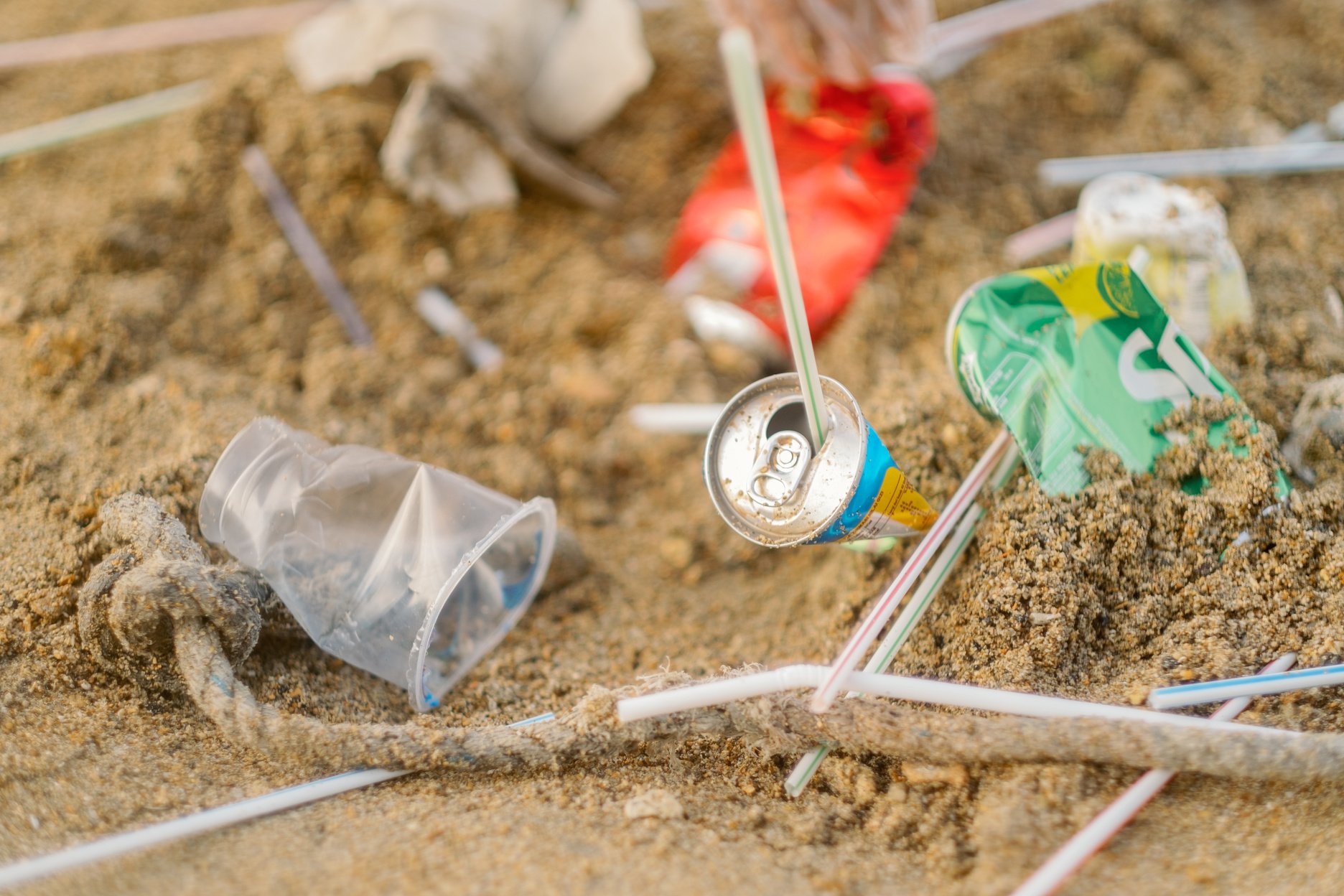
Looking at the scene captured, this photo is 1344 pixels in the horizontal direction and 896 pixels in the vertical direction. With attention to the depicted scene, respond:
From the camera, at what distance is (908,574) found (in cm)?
108

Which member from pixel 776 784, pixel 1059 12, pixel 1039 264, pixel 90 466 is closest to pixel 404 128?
pixel 90 466

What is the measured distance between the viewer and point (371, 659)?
1202 mm

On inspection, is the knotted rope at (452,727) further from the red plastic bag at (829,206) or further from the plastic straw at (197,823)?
the red plastic bag at (829,206)

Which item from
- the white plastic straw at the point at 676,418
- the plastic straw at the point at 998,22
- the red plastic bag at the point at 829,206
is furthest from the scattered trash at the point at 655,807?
the plastic straw at the point at 998,22

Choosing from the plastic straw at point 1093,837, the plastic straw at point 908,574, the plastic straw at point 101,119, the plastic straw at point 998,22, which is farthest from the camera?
the plastic straw at point 998,22

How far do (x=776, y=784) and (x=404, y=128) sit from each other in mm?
1429

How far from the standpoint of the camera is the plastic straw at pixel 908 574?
945 millimetres

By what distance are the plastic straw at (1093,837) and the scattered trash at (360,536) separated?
700 millimetres

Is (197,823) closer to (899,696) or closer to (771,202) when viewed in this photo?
(899,696)

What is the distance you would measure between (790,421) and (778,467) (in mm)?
68

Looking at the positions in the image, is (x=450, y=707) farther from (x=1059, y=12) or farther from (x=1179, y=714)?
(x=1059, y=12)

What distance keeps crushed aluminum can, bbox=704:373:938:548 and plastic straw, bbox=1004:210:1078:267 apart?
2.98ft

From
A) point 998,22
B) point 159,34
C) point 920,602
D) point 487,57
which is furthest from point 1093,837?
point 159,34

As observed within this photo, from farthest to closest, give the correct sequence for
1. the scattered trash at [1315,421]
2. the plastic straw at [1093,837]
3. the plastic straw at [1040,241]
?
the plastic straw at [1040,241]
the scattered trash at [1315,421]
the plastic straw at [1093,837]
